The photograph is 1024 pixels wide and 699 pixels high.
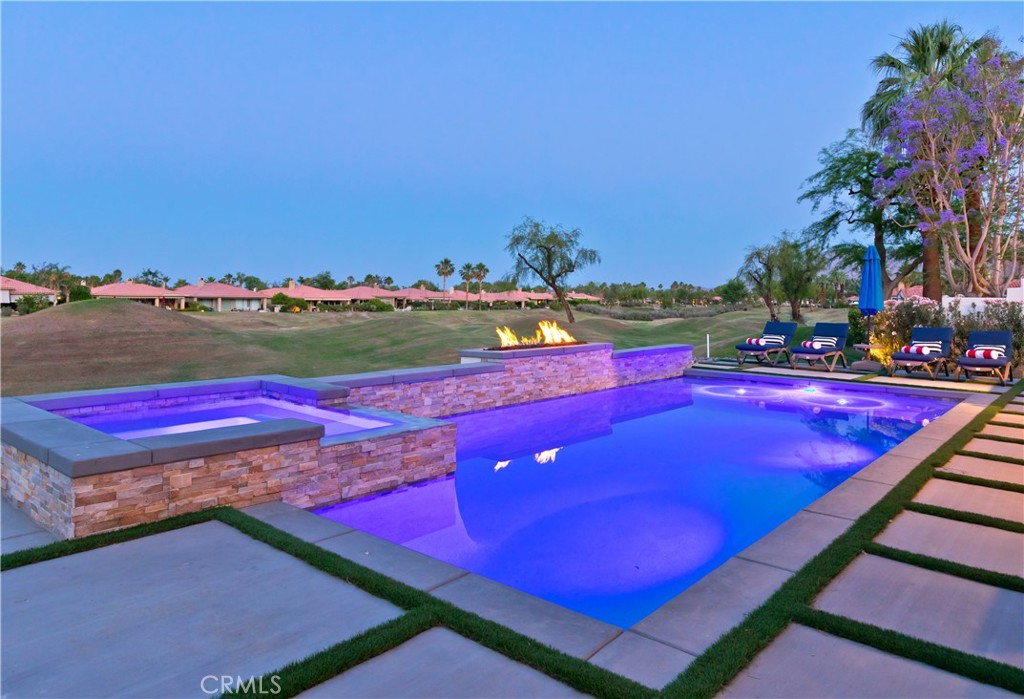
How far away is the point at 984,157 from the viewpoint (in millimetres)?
13867

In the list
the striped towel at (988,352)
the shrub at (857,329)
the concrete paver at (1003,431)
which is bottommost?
the concrete paver at (1003,431)

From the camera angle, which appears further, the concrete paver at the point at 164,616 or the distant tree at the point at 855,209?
the distant tree at the point at 855,209

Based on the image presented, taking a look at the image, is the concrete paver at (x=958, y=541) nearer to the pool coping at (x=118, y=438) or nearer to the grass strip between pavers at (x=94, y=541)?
the pool coping at (x=118, y=438)

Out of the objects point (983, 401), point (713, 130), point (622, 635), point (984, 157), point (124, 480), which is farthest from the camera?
point (713, 130)

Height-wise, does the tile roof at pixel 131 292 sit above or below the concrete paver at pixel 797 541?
above

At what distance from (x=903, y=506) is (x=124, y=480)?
17.3 ft

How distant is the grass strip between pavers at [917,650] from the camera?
2227 mm

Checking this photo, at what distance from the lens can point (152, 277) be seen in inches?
2354

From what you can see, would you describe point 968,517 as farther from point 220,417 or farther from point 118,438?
point 220,417

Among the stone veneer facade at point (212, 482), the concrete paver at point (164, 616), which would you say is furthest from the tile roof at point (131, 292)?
the concrete paver at point (164, 616)

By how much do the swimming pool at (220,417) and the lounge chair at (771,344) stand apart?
34.6ft

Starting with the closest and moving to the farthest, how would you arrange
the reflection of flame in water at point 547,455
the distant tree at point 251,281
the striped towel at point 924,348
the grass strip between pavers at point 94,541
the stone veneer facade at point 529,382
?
the grass strip between pavers at point 94,541 < the reflection of flame in water at point 547,455 < the stone veneer facade at point 529,382 < the striped towel at point 924,348 < the distant tree at point 251,281

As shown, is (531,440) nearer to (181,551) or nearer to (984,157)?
(181,551)

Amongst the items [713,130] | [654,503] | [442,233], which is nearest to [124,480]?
[654,503]
